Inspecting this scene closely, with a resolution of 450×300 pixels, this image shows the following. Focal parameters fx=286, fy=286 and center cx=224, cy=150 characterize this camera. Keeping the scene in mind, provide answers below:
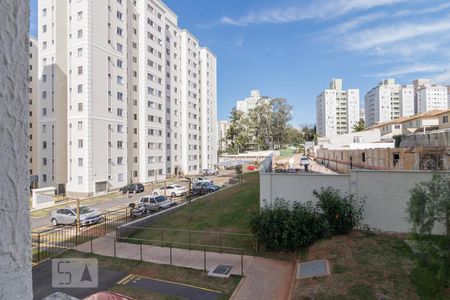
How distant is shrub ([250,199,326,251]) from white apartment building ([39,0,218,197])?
31.8 m

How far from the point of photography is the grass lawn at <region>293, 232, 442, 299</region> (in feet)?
24.6

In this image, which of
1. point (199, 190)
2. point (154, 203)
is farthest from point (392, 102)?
point (154, 203)

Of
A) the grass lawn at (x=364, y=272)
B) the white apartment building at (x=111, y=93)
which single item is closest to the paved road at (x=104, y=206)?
the white apartment building at (x=111, y=93)

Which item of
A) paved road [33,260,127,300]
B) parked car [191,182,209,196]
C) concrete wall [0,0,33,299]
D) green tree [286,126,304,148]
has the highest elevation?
green tree [286,126,304,148]

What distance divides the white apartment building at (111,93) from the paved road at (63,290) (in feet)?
91.1

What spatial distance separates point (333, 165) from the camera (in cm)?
2959

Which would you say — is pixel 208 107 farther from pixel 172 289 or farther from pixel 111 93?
pixel 172 289

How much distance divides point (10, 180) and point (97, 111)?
4224 cm

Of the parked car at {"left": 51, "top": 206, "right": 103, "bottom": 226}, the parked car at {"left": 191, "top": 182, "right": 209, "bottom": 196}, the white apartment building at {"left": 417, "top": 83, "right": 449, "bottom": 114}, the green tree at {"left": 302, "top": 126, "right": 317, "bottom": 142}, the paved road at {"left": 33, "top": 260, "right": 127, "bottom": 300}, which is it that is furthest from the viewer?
the white apartment building at {"left": 417, "top": 83, "right": 449, "bottom": 114}

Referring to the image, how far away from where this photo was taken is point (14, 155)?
35.9 inches

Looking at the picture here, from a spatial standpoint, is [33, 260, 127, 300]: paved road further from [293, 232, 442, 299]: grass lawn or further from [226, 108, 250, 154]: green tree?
[226, 108, 250, 154]: green tree

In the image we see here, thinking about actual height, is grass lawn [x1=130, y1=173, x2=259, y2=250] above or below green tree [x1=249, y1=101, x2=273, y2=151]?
below

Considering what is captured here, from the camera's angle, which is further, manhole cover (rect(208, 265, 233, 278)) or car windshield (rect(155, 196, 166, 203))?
car windshield (rect(155, 196, 166, 203))

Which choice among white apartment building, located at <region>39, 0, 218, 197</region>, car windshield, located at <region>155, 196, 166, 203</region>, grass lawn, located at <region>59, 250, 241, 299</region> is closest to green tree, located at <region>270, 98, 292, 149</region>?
white apartment building, located at <region>39, 0, 218, 197</region>
